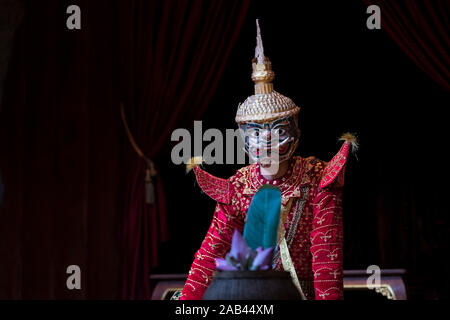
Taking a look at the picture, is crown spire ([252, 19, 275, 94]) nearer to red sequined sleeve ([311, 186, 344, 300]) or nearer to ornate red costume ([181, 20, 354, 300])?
ornate red costume ([181, 20, 354, 300])

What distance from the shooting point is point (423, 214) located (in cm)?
452

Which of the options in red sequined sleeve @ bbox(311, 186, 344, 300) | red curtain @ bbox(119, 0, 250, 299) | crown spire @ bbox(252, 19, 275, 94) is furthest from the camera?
red curtain @ bbox(119, 0, 250, 299)

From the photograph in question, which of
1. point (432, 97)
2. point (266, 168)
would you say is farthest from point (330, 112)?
point (266, 168)

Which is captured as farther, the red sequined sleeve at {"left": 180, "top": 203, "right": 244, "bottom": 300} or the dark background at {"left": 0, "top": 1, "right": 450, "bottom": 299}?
the dark background at {"left": 0, "top": 1, "right": 450, "bottom": 299}

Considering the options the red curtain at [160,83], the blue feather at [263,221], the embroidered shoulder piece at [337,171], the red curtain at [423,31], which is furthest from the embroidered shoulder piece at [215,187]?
the red curtain at [423,31]

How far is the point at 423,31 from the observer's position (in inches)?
144

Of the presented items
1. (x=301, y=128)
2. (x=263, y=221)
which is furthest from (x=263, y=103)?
(x=301, y=128)

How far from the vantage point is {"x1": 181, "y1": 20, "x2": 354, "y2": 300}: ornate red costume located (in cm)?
268

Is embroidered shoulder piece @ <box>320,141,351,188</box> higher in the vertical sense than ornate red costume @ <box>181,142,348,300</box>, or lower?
higher

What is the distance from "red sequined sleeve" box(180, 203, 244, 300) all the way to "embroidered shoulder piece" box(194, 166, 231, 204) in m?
0.03

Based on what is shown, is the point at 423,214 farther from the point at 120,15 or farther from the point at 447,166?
the point at 120,15

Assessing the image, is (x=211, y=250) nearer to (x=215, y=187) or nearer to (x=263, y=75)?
(x=215, y=187)

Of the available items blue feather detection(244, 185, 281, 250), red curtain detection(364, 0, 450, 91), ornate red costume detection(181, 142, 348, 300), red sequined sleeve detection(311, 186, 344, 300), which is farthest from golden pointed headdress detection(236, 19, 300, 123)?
red curtain detection(364, 0, 450, 91)

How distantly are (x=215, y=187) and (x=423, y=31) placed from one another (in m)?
1.50
